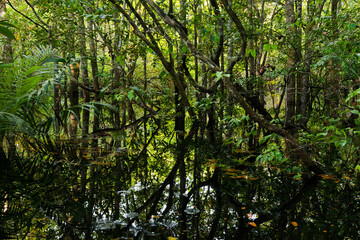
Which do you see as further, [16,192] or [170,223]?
[16,192]

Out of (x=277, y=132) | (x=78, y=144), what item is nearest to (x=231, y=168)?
(x=277, y=132)

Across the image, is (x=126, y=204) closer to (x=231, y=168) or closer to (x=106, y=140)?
(x=231, y=168)

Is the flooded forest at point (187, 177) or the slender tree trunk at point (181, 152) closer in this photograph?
the flooded forest at point (187, 177)

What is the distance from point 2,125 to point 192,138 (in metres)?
4.09

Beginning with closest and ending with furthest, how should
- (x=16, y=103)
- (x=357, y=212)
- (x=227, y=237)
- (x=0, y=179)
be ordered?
(x=227, y=237)
(x=357, y=212)
(x=0, y=179)
(x=16, y=103)

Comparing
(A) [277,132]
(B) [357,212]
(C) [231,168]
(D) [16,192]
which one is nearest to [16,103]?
(D) [16,192]

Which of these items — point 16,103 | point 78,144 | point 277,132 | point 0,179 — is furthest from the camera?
point 78,144

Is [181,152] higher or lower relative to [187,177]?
higher

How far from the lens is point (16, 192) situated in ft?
10.1

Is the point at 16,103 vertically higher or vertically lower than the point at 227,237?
higher

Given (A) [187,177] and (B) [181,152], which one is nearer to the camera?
(A) [187,177]

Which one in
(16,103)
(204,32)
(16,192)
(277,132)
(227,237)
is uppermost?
(204,32)

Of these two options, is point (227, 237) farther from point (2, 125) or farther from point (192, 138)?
point (192, 138)

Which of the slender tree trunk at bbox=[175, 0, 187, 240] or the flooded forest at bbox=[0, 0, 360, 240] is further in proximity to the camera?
the slender tree trunk at bbox=[175, 0, 187, 240]
